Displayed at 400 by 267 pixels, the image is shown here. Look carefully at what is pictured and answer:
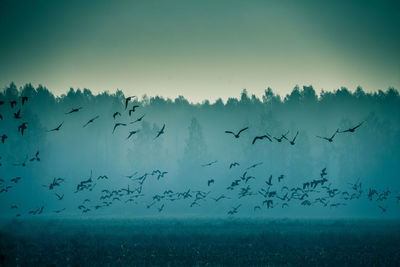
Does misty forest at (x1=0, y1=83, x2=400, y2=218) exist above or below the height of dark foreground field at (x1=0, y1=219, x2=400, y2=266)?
above

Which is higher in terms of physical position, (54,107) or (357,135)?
(54,107)

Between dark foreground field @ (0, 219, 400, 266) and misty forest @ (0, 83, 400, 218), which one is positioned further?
misty forest @ (0, 83, 400, 218)

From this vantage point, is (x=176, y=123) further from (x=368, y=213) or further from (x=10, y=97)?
(x=368, y=213)

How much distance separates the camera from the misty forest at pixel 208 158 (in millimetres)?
62406

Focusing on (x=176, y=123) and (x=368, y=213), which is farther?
(x=176, y=123)

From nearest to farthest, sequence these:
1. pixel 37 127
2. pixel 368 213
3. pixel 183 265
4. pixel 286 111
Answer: pixel 183 265 → pixel 368 213 → pixel 37 127 → pixel 286 111

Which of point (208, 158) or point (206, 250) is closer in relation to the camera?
point (206, 250)

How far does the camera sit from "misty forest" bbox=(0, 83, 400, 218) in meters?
62.4

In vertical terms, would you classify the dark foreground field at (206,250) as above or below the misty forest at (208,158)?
below

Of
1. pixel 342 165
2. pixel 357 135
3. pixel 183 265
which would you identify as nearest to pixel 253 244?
pixel 183 265

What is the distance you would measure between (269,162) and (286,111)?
107 feet

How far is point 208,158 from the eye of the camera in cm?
7756

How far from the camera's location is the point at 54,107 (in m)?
94.8

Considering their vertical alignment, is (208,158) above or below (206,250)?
above
